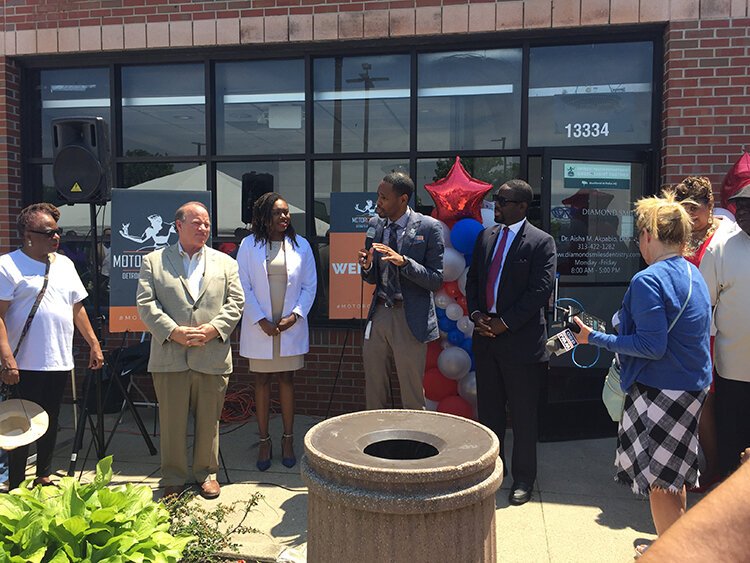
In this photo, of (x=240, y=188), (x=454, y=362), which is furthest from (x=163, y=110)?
(x=454, y=362)

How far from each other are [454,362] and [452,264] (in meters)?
0.82

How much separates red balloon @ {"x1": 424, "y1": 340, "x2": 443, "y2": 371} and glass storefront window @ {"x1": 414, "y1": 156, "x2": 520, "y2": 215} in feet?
4.89

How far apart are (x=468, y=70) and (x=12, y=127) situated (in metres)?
4.97

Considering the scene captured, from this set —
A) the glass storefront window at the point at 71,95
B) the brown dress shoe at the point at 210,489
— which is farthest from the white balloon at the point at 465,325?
the glass storefront window at the point at 71,95

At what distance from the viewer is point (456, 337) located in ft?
16.2

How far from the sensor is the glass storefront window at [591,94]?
18.3 ft

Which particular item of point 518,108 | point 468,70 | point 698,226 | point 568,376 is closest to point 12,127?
point 468,70

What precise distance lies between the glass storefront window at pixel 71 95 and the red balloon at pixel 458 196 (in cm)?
399

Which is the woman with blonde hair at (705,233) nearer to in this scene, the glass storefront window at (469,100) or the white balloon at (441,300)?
the white balloon at (441,300)

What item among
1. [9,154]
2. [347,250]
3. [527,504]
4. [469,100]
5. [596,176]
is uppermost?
[469,100]

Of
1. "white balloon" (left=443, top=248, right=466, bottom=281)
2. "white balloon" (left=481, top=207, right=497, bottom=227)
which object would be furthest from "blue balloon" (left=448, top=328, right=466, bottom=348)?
"white balloon" (left=481, top=207, right=497, bottom=227)

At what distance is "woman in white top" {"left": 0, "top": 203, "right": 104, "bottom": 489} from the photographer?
396 cm

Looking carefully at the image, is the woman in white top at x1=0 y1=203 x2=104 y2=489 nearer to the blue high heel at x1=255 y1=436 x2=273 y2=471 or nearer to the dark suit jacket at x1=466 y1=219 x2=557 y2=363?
the blue high heel at x1=255 y1=436 x2=273 y2=471

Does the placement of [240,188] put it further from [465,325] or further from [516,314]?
[516,314]
